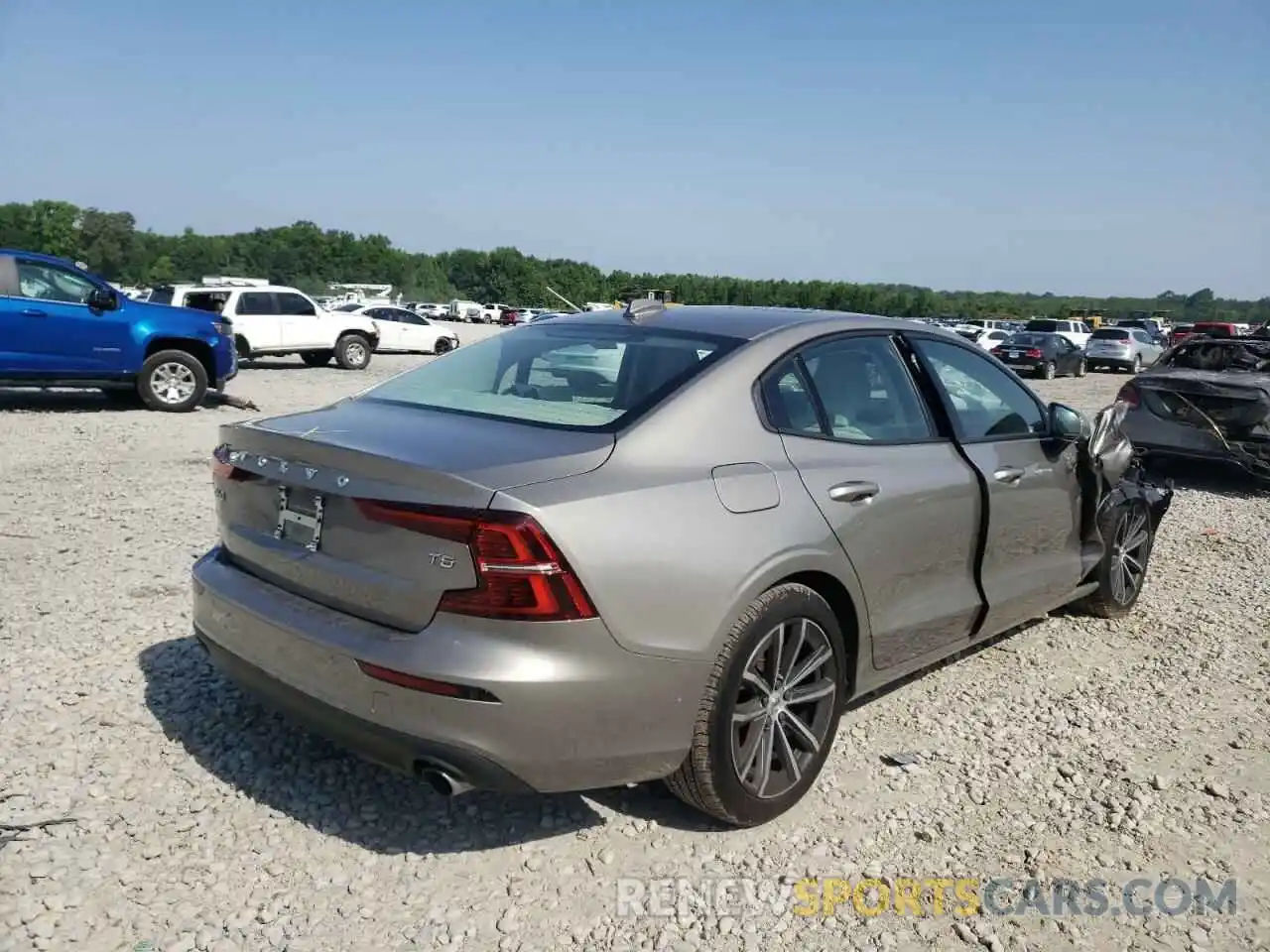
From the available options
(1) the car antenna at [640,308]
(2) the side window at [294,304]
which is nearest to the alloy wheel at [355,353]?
(2) the side window at [294,304]

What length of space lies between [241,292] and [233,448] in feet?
62.8

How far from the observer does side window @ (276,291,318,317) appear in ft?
70.2

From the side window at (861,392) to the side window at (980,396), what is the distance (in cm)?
21

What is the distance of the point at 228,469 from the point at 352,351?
1994cm

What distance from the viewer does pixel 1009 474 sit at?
4188mm

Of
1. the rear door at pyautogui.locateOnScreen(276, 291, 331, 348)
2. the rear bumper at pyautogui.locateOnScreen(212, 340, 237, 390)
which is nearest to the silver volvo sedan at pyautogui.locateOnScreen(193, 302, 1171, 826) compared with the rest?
the rear bumper at pyautogui.locateOnScreen(212, 340, 237, 390)

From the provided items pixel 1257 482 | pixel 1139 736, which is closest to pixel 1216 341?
pixel 1257 482

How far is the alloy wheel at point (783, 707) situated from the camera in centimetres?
306

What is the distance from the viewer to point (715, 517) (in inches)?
114

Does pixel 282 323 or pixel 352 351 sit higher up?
pixel 282 323

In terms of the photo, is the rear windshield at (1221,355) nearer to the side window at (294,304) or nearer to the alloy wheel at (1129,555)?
the alloy wheel at (1129,555)

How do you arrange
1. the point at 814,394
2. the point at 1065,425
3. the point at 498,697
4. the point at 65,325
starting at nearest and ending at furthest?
the point at 498,697, the point at 814,394, the point at 1065,425, the point at 65,325

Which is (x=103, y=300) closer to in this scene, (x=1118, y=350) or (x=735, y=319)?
(x=735, y=319)

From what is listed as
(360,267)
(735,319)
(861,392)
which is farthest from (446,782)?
(360,267)
